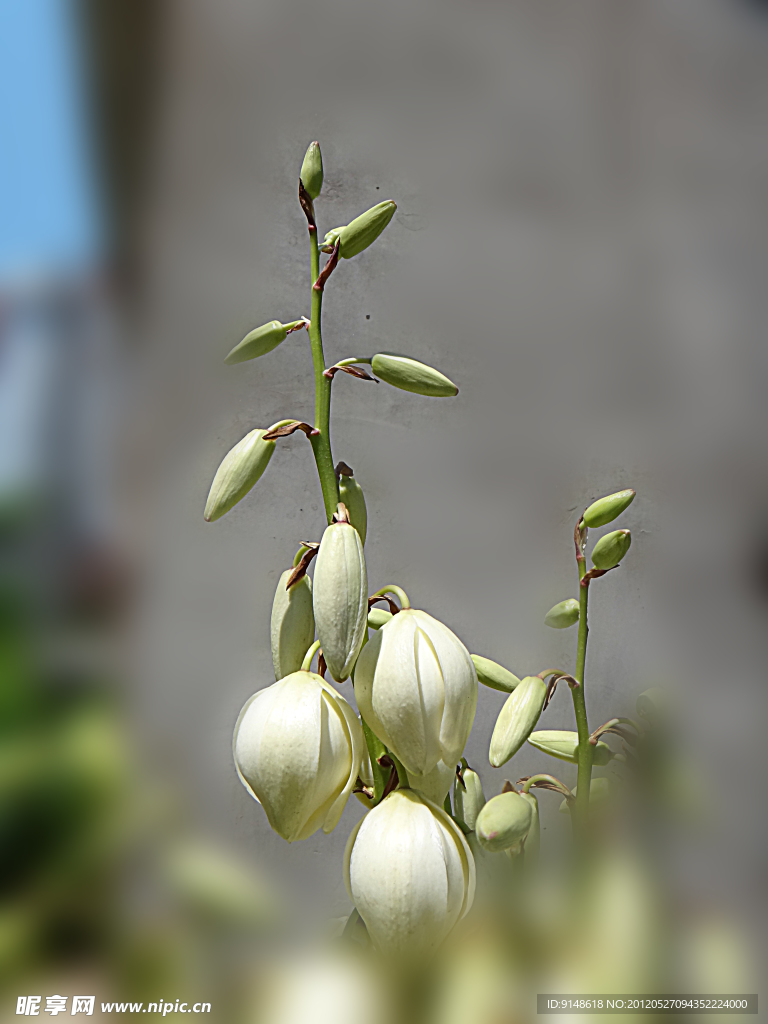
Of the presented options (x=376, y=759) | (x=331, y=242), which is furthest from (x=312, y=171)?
(x=376, y=759)

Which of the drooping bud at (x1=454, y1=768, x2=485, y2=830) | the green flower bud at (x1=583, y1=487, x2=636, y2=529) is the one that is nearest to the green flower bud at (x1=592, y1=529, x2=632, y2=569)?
the green flower bud at (x1=583, y1=487, x2=636, y2=529)

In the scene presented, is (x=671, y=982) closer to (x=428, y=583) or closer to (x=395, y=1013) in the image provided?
(x=395, y=1013)

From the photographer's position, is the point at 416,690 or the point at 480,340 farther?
the point at 480,340

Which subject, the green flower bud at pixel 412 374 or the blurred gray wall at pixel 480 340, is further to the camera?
the blurred gray wall at pixel 480 340

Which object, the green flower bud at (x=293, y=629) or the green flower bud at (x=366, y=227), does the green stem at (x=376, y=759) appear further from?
the green flower bud at (x=366, y=227)

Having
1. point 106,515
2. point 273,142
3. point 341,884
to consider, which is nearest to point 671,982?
point 341,884

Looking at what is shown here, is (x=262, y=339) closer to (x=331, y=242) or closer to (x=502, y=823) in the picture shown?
(x=331, y=242)

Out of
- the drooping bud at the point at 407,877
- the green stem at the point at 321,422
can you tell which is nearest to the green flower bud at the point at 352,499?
the green stem at the point at 321,422
